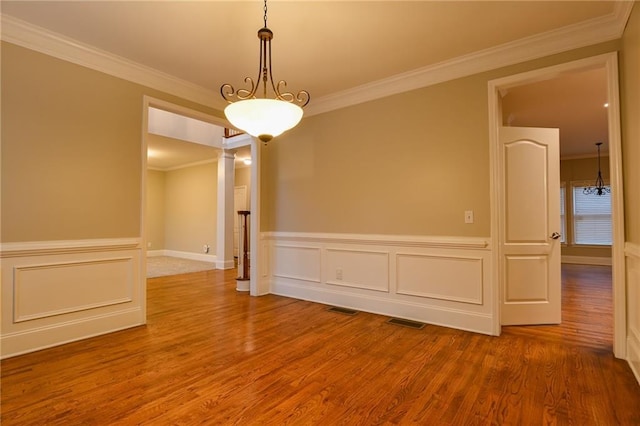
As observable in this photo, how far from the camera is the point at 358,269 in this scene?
13.0ft

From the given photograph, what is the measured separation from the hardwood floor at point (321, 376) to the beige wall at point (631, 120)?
1154 mm

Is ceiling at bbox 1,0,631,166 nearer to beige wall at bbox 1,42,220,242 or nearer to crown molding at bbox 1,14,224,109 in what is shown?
crown molding at bbox 1,14,224,109

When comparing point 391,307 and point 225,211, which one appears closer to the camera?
point 391,307

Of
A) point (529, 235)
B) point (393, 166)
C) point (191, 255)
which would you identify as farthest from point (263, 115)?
point (191, 255)

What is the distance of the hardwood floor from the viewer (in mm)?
1817

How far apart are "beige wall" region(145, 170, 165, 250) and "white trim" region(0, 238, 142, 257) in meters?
6.49

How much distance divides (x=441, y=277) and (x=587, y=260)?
7193mm

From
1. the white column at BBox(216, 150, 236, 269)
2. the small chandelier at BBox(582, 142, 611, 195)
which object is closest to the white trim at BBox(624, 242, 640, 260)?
the white column at BBox(216, 150, 236, 269)

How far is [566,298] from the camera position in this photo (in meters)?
4.52

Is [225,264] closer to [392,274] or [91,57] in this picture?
[392,274]

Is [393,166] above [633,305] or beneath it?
above

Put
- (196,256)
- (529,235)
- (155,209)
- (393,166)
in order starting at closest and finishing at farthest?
(529,235) → (393,166) → (196,256) → (155,209)

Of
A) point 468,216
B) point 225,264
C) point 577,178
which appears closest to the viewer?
point 468,216

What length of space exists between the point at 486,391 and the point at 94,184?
3.74 meters
